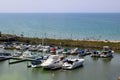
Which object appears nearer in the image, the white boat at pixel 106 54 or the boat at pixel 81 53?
the white boat at pixel 106 54

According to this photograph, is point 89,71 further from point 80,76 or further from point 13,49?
point 13,49

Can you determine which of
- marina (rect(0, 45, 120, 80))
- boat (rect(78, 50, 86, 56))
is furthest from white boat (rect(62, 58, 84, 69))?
boat (rect(78, 50, 86, 56))

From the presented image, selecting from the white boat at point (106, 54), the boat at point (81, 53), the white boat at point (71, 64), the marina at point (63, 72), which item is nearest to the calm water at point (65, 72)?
the marina at point (63, 72)

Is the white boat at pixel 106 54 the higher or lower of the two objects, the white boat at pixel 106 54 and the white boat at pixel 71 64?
the higher

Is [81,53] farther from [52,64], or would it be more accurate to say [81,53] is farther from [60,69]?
[52,64]

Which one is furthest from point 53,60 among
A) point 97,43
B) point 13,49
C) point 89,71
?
point 97,43

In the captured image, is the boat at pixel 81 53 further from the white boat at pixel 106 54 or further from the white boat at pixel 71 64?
the white boat at pixel 71 64

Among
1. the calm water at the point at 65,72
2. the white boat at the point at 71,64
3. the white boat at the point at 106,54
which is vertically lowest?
the calm water at the point at 65,72

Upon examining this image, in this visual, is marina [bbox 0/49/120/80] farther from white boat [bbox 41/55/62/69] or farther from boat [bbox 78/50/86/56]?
boat [bbox 78/50/86/56]

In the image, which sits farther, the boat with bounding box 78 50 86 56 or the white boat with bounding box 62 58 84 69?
the boat with bounding box 78 50 86 56
